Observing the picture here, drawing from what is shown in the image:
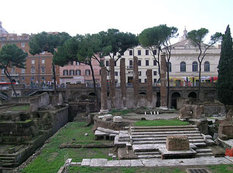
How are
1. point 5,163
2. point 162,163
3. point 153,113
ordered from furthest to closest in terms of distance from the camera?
point 153,113
point 5,163
point 162,163

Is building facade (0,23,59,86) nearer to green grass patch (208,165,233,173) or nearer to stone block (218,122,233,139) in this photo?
stone block (218,122,233,139)

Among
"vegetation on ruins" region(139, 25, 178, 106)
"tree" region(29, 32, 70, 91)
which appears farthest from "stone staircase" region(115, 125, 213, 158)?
"tree" region(29, 32, 70, 91)

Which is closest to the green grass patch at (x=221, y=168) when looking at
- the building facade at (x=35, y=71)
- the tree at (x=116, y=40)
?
the tree at (x=116, y=40)

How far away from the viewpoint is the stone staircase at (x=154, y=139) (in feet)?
43.2

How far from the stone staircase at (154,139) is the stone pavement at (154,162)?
85 cm

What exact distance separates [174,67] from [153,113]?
2554 centimetres

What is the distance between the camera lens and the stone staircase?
13156 mm

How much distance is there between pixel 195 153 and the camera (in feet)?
41.0

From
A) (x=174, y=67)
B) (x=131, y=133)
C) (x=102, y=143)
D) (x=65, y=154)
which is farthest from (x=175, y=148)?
(x=174, y=67)

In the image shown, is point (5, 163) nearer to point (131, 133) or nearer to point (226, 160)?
point (131, 133)

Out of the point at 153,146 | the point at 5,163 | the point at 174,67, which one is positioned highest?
the point at 174,67

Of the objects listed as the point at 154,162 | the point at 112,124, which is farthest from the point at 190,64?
the point at 154,162

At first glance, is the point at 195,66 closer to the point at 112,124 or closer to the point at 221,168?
the point at 112,124

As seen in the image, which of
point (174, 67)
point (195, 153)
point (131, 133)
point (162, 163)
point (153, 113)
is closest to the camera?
point (162, 163)
